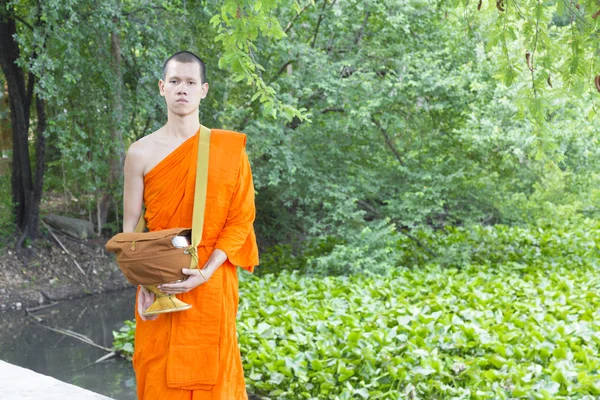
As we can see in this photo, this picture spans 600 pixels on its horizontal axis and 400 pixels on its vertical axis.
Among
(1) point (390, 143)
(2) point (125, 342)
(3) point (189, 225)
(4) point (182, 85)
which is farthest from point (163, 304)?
(1) point (390, 143)

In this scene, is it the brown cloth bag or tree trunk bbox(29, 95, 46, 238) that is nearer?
the brown cloth bag

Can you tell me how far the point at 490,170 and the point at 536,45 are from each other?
6.28m

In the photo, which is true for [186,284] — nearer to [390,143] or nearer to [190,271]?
[190,271]

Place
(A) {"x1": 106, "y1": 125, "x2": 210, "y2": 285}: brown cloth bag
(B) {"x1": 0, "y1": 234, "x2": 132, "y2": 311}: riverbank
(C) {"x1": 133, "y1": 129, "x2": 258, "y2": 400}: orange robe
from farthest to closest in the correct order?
(B) {"x1": 0, "y1": 234, "x2": 132, "y2": 311}: riverbank, (C) {"x1": 133, "y1": 129, "x2": 258, "y2": 400}: orange robe, (A) {"x1": 106, "y1": 125, "x2": 210, "y2": 285}: brown cloth bag

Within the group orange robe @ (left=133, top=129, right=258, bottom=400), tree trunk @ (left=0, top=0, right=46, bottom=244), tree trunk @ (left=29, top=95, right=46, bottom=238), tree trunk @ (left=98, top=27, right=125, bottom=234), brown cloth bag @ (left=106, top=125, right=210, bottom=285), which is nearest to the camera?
brown cloth bag @ (left=106, top=125, right=210, bottom=285)

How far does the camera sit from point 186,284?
2.38 meters

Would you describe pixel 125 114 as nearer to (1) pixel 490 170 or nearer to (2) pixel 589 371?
(1) pixel 490 170

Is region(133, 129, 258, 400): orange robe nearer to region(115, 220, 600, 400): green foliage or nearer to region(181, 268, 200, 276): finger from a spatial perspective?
region(181, 268, 200, 276): finger

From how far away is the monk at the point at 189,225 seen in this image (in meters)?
2.43

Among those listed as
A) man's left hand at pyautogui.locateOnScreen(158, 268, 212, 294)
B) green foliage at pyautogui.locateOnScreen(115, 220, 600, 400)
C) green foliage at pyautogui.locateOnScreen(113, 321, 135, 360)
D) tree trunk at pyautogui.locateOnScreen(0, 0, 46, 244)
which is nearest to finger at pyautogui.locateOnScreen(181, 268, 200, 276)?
man's left hand at pyautogui.locateOnScreen(158, 268, 212, 294)

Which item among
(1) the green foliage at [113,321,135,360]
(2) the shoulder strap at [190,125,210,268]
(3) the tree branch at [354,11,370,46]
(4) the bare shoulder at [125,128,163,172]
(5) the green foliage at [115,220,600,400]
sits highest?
(3) the tree branch at [354,11,370,46]

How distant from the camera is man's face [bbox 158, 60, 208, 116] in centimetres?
245

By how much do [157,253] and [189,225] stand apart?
0.19 m

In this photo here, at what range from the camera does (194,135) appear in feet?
8.29
